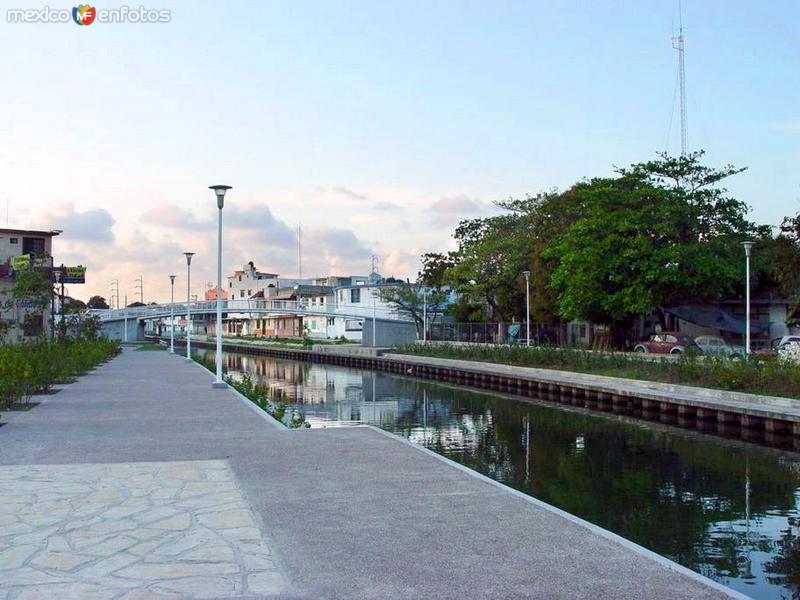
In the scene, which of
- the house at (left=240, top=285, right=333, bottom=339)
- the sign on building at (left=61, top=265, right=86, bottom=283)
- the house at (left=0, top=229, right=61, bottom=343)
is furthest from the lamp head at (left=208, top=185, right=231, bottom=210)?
the house at (left=240, top=285, right=333, bottom=339)

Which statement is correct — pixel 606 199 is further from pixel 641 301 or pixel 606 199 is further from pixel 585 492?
pixel 585 492

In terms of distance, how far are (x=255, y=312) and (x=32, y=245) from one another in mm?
27393

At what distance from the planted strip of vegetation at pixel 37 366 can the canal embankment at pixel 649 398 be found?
58.0 ft

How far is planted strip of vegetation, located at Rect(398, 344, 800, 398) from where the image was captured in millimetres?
23641

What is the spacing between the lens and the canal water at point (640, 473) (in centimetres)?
1137

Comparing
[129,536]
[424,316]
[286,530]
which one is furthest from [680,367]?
[424,316]

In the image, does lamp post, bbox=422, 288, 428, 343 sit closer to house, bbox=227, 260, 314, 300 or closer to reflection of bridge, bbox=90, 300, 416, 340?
reflection of bridge, bbox=90, 300, 416, 340

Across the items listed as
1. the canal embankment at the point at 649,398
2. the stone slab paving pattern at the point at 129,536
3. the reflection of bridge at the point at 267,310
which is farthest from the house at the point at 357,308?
the stone slab paving pattern at the point at 129,536

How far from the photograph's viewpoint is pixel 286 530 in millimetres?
8117

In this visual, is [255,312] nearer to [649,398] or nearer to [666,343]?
[666,343]

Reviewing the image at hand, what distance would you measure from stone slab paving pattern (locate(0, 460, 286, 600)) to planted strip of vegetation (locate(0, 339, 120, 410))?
9126 mm

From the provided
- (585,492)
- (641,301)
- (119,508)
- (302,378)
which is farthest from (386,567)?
(302,378)

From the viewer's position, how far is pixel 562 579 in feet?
21.7

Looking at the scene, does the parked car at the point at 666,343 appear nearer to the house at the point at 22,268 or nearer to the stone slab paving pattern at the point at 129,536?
the house at the point at 22,268
